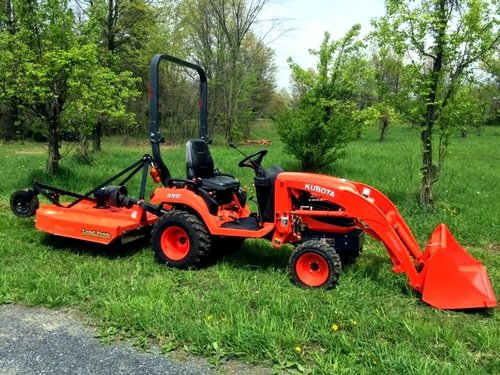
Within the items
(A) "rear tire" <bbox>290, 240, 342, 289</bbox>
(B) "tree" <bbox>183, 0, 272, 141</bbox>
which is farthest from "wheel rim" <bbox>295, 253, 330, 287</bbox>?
(B) "tree" <bbox>183, 0, 272, 141</bbox>

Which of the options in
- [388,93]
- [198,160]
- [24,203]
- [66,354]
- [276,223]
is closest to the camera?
[66,354]

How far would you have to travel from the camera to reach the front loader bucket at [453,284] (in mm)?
4145

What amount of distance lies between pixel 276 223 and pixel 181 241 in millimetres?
1156

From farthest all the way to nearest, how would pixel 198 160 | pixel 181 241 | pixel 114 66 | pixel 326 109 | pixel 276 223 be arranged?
pixel 114 66, pixel 326 109, pixel 198 160, pixel 181 241, pixel 276 223

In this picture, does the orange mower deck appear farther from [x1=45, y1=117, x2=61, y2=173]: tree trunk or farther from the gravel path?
[x1=45, y1=117, x2=61, y2=173]: tree trunk

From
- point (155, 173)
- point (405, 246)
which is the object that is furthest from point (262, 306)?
point (155, 173)

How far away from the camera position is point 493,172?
1330 cm

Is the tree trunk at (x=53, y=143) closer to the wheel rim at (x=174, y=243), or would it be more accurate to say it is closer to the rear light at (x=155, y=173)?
the rear light at (x=155, y=173)

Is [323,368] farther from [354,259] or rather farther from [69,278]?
[69,278]

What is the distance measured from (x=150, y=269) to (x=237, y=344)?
2.06 metres

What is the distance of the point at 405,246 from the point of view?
478 cm

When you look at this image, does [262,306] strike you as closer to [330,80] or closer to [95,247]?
[95,247]

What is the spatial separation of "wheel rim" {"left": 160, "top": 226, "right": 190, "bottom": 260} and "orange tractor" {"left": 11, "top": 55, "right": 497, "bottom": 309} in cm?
1

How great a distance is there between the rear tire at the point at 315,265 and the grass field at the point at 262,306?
130mm
